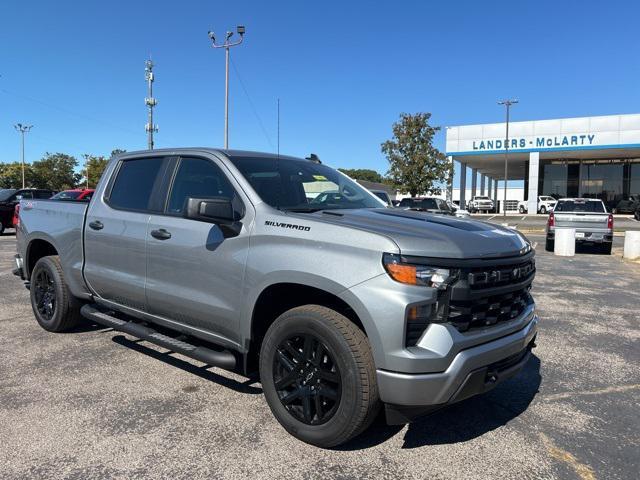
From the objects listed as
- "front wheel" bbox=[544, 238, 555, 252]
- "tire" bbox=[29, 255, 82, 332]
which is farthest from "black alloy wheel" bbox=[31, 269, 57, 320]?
"front wheel" bbox=[544, 238, 555, 252]

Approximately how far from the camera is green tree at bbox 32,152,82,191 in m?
88.3

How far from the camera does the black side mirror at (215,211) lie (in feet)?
10.9

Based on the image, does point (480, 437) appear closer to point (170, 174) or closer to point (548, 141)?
point (170, 174)

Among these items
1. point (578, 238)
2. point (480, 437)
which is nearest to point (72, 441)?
point (480, 437)

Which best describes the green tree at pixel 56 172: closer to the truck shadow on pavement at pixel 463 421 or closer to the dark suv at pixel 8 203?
the dark suv at pixel 8 203

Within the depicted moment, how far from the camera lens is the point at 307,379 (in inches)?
124

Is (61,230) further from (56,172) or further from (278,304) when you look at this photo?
(56,172)

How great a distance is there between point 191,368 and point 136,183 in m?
1.70

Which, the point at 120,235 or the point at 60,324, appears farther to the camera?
the point at 60,324

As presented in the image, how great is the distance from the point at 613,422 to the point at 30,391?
432 cm

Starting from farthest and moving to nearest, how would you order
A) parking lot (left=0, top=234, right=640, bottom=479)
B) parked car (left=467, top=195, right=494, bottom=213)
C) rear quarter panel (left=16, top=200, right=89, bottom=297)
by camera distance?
1. parked car (left=467, top=195, right=494, bottom=213)
2. rear quarter panel (left=16, top=200, right=89, bottom=297)
3. parking lot (left=0, top=234, right=640, bottom=479)

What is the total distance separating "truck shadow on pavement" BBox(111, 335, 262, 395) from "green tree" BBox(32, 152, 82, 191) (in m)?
92.5

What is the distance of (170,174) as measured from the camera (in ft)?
14.0

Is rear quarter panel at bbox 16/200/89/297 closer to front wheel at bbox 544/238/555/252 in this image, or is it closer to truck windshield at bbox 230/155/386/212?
truck windshield at bbox 230/155/386/212
